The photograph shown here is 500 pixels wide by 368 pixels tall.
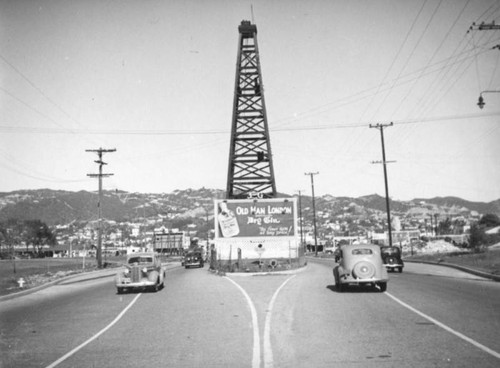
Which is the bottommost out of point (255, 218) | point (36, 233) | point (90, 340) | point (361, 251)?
point (90, 340)

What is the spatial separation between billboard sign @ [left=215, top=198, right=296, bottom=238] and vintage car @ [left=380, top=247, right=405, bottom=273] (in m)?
8.96

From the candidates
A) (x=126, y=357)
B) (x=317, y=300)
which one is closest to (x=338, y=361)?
(x=126, y=357)

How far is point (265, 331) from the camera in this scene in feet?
34.5

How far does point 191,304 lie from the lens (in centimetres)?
1580

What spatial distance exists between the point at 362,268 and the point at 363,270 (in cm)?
8

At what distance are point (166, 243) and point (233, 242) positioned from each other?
302 ft

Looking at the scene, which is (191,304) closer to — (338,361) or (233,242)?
(338,361)

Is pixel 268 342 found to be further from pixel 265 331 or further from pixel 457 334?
pixel 457 334

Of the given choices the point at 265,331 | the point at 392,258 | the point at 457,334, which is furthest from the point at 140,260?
the point at 392,258

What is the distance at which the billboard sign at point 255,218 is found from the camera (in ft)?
128

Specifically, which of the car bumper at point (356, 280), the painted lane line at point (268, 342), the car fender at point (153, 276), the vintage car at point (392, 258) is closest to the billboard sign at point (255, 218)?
the vintage car at point (392, 258)

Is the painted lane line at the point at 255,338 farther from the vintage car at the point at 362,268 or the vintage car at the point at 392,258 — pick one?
the vintage car at the point at 392,258

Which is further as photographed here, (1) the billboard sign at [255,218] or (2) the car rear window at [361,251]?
(1) the billboard sign at [255,218]

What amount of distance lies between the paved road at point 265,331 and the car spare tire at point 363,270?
783 mm
